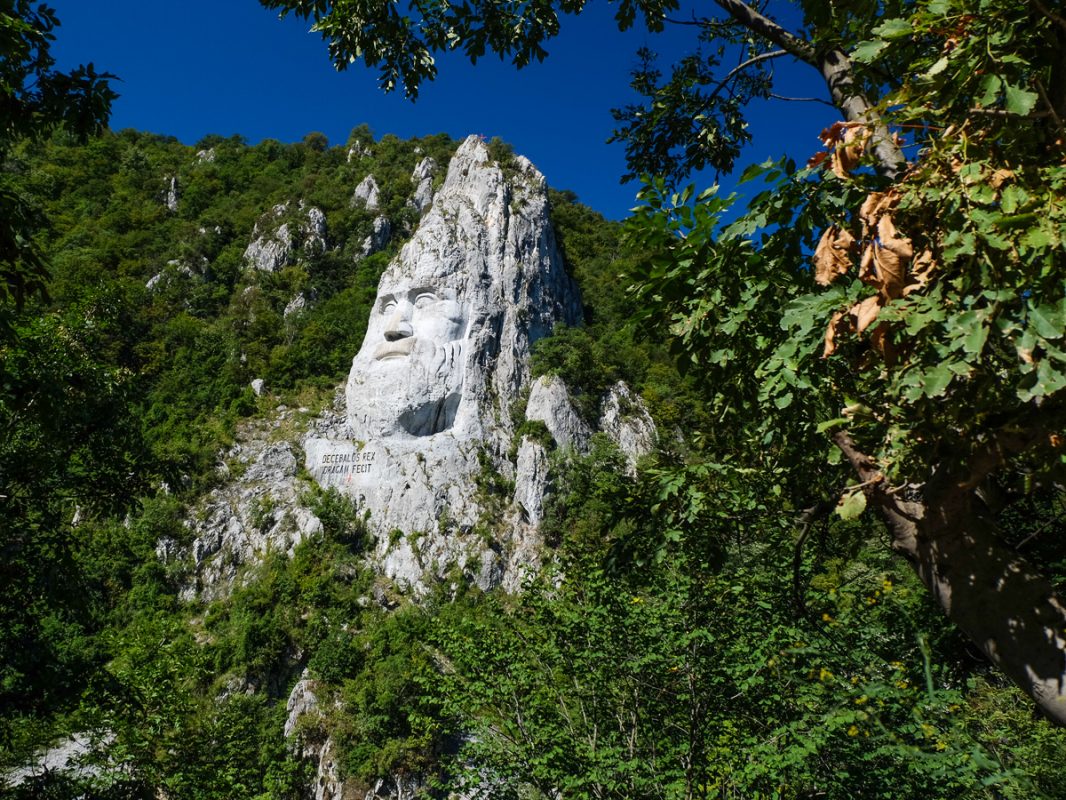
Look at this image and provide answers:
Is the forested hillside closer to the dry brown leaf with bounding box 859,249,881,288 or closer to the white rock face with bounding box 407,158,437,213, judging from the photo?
the dry brown leaf with bounding box 859,249,881,288

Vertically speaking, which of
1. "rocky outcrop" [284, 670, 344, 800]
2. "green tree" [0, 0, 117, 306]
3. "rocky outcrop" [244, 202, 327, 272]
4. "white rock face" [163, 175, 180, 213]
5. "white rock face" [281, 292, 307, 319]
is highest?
"white rock face" [163, 175, 180, 213]

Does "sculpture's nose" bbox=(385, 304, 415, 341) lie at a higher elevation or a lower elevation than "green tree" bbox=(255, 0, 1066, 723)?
higher

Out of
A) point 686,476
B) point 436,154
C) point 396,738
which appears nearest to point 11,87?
point 686,476

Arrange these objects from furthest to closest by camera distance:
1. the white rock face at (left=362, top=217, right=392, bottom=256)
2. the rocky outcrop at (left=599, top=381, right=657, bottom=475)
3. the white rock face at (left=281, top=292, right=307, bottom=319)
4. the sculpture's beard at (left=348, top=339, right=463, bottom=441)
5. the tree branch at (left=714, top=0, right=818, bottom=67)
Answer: the white rock face at (left=362, top=217, right=392, bottom=256), the white rock face at (left=281, top=292, right=307, bottom=319), the rocky outcrop at (left=599, top=381, right=657, bottom=475), the sculpture's beard at (left=348, top=339, right=463, bottom=441), the tree branch at (left=714, top=0, right=818, bottom=67)

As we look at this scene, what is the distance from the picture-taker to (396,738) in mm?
17125

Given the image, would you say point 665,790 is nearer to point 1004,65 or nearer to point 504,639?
point 504,639

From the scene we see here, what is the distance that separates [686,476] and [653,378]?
3424 centimetres

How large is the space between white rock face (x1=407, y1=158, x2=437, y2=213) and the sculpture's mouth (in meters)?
17.7

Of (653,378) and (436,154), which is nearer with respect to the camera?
(653,378)

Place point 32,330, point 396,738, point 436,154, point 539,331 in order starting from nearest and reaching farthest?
point 32,330 < point 396,738 < point 539,331 < point 436,154

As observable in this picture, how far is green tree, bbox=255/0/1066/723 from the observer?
1.50 m

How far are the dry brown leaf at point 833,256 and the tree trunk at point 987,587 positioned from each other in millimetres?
627

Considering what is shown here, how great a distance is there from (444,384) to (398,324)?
12.8ft

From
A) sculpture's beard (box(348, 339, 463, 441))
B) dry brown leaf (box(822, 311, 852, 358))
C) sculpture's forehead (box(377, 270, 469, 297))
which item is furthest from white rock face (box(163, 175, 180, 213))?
dry brown leaf (box(822, 311, 852, 358))
